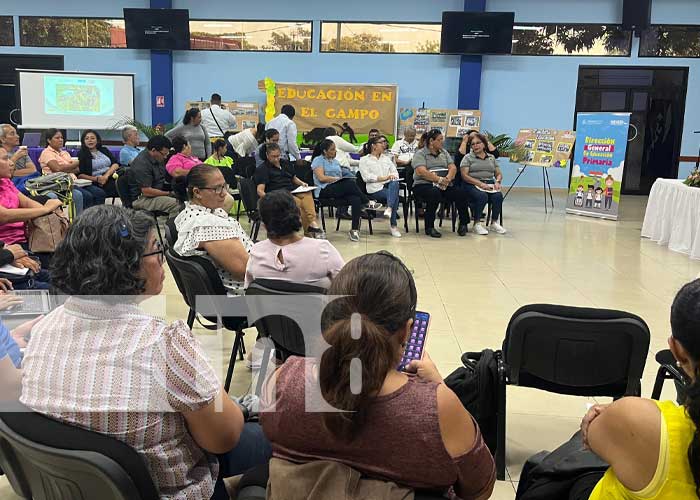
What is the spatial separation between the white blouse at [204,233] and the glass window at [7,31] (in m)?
10.7

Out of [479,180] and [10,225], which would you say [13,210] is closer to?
[10,225]

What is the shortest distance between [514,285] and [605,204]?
4.35m

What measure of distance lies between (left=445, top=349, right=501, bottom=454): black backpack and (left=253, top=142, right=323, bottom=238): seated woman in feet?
15.2

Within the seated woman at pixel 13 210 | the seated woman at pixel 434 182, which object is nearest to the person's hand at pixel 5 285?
the seated woman at pixel 13 210

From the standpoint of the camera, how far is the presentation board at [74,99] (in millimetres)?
11484

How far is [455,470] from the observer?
1.27 meters

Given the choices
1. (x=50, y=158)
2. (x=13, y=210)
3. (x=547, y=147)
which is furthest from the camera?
(x=547, y=147)

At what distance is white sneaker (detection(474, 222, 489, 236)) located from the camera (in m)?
7.56

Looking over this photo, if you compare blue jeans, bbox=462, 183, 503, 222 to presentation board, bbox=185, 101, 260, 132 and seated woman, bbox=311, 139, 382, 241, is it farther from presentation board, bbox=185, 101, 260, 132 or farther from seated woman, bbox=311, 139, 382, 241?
presentation board, bbox=185, 101, 260, 132

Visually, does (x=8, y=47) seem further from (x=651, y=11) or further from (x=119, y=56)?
(x=651, y=11)

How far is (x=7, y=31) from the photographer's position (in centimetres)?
1182

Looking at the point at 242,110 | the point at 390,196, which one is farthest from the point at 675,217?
the point at 242,110

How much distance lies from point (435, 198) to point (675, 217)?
2569 millimetres

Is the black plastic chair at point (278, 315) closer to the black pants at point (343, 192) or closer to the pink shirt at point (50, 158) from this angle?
the black pants at point (343, 192)
